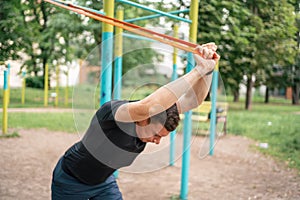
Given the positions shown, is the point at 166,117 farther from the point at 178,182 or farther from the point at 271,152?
the point at 271,152

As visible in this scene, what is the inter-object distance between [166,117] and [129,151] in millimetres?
368

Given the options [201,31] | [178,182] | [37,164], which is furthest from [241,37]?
[37,164]

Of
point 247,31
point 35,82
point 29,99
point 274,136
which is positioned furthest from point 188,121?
point 35,82

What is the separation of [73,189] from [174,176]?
3443 mm

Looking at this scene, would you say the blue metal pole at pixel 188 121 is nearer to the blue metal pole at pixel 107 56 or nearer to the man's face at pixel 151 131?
the blue metal pole at pixel 107 56

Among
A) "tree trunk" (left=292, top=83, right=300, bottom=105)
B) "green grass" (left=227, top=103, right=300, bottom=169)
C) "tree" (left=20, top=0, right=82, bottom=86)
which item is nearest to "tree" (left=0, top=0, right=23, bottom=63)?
"green grass" (left=227, top=103, right=300, bottom=169)

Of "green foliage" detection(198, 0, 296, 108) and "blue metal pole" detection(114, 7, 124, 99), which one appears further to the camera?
"green foliage" detection(198, 0, 296, 108)

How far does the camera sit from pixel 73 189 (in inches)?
88.4

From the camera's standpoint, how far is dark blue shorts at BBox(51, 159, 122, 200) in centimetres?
225

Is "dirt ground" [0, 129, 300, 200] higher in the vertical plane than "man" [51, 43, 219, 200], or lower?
lower

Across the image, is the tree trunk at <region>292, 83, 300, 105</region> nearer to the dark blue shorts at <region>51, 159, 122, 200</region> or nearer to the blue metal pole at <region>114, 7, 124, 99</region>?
the blue metal pole at <region>114, 7, 124, 99</region>

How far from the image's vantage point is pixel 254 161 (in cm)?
680

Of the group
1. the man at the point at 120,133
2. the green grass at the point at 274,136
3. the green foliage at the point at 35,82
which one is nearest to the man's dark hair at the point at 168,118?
the man at the point at 120,133

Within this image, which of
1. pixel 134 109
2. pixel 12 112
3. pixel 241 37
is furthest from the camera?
pixel 12 112
